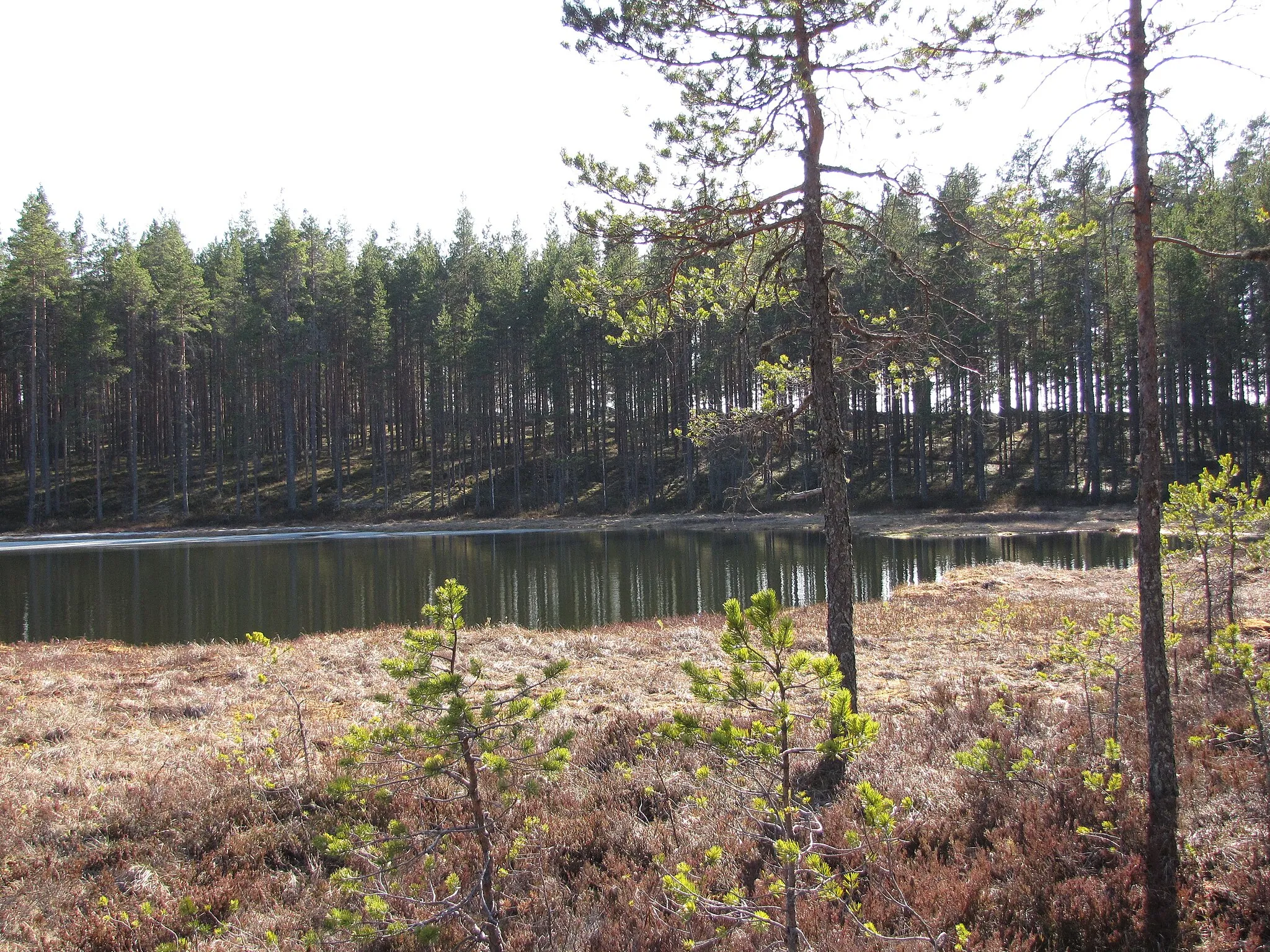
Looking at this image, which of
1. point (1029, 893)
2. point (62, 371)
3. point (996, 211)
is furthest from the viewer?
point (62, 371)

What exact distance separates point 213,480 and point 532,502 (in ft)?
88.9

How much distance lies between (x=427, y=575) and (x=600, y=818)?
2294 cm

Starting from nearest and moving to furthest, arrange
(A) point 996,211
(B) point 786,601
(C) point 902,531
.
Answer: (A) point 996,211 → (B) point 786,601 → (C) point 902,531

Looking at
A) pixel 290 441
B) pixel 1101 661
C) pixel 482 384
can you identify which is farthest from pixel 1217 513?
pixel 290 441

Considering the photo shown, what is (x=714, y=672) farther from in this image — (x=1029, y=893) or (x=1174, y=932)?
(x=1174, y=932)

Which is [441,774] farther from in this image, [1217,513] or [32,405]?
[32,405]

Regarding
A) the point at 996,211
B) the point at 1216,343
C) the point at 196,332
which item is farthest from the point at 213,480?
the point at 1216,343

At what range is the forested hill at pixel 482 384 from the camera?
143ft

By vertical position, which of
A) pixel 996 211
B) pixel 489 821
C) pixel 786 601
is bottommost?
pixel 786 601

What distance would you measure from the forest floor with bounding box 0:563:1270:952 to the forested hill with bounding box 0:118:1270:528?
106 ft

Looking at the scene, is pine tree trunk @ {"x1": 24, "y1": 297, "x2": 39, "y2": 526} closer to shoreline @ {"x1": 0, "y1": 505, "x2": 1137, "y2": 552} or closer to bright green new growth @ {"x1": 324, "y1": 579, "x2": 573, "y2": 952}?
shoreline @ {"x1": 0, "y1": 505, "x2": 1137, "y2": 552}

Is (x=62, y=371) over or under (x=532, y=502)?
over

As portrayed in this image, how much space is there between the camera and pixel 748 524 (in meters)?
44.2

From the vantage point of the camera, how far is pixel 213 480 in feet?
198
